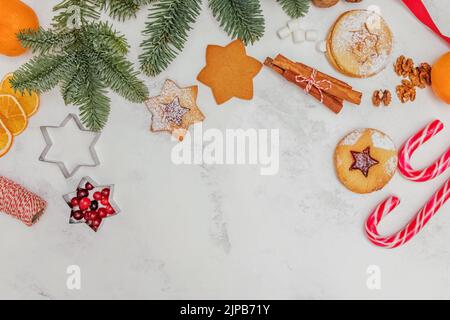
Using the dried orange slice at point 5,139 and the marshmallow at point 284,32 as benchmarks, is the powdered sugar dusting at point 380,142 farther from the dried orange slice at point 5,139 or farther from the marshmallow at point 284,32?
the dried orange slice at point 5,139

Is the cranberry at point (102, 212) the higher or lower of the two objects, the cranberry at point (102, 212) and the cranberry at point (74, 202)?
the lower

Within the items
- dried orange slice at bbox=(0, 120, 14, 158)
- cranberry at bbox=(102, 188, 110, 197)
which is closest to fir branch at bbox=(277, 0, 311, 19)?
cranberry at bbox=(102, 188, 110, 197)

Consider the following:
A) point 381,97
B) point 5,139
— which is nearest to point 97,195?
point 5,139

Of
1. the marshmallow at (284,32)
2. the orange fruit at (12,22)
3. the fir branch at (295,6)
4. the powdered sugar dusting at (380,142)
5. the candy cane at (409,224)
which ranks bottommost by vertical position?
the candy cane at (409,224)

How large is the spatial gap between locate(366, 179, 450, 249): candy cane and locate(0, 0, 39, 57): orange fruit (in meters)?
1.08

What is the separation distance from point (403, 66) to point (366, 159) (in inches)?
11.5

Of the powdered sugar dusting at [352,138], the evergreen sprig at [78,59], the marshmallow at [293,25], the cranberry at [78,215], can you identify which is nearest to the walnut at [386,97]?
the powdered sugar dusting at [352,138]

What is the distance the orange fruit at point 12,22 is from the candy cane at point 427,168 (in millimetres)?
1082

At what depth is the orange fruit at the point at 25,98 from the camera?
143 centimetres

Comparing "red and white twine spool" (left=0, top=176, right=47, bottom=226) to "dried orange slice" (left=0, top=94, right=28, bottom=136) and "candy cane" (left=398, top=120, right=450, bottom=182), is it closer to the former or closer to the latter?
"dried orange slice" (left=0, top=94, right=28, bottom=136)

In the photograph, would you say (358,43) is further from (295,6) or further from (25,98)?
(25,98)

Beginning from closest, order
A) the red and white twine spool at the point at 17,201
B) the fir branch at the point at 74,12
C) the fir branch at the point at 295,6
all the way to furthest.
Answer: the fir branch at the point at 74,12 < the fir branch at the point at 295,6 < the red and white twine spool at the point at 17,201

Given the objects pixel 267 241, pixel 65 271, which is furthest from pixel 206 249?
pixel 65 271
